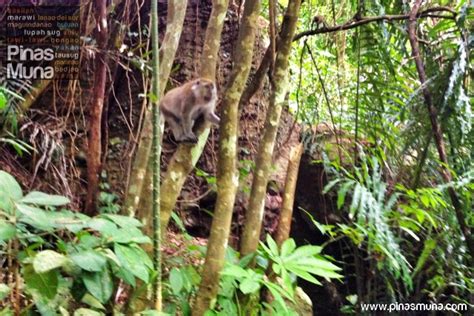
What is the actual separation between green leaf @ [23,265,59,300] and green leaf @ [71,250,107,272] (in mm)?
96

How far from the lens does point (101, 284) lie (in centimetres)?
193

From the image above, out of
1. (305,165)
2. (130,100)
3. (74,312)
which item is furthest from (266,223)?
(74,312)

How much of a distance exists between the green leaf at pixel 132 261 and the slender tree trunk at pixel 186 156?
476 millimetres

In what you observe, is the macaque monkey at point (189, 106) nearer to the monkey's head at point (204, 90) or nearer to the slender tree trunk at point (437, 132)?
the monkey's head at point (204, 90)

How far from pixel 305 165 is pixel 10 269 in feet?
12.6

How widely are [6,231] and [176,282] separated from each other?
0.81 metres

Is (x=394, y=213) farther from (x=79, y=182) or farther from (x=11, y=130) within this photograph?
(x=11, y=130)

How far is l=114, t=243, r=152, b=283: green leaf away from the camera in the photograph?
6.30ft

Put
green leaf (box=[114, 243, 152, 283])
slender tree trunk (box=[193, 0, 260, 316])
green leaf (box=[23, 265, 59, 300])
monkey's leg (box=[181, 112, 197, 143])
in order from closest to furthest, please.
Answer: green leaf (box=[23, 265, 59, 300]) → green leaf (box=[114, 243, 152, 283]) → slender tree trunk (box=[193, 0, 260, 316]) → monkey's leg (box=[181, 112, 197, 143])

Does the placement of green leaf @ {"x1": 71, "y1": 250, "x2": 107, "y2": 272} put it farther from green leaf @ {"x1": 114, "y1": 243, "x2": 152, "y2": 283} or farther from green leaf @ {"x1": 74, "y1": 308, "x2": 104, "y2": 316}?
green leaf @ {"x1": 74, "y1": 308, "x2": 104, "y2": 316}

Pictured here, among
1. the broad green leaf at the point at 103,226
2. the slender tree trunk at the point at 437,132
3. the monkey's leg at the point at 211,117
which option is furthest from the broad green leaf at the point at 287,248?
the monkey's leg at the point at 211,117

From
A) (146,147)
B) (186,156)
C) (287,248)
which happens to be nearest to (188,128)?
(146,147)

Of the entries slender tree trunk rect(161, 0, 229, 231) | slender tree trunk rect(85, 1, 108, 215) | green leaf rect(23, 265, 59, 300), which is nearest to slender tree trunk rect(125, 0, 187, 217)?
slender tree trunk rect(161, 0, 229, 231)

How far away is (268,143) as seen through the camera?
2639 millimetres
